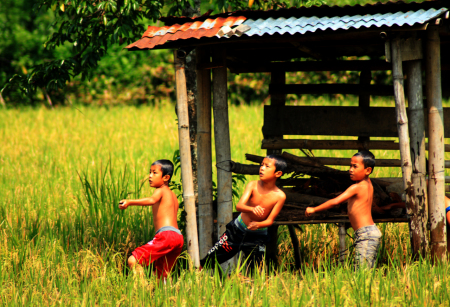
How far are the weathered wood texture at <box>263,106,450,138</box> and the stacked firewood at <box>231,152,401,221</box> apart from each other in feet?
2.00

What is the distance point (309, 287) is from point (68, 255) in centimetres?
255

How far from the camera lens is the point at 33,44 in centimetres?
1766

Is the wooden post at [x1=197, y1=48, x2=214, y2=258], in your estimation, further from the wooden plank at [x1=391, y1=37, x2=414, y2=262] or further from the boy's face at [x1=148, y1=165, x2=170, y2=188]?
the wooden plank at [x1=391, y1=37, x2=414, y2=262]

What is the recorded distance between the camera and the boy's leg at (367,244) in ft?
14.1

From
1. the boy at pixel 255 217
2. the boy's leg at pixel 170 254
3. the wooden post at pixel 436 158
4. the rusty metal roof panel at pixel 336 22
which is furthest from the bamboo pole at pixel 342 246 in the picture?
the rusty metal roof panel at pixel 336 22

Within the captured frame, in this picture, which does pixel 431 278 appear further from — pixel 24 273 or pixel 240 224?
pixel 24 273

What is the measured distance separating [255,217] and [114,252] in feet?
6.60

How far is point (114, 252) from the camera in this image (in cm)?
553

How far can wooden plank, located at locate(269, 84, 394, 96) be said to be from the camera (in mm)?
5711

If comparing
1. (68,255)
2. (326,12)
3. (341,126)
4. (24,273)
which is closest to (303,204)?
(341,126)

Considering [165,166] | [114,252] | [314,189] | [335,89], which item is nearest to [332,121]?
[335,89]

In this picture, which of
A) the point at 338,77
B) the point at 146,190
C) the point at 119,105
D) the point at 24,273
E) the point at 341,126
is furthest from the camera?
the point at 119,105

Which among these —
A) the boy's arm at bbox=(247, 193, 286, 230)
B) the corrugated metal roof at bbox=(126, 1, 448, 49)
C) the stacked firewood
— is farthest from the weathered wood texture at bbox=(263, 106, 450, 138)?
the boy's arm at bbox=(247, 193, 286, 230)

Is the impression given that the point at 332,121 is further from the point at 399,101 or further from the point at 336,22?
the point at 336,22
